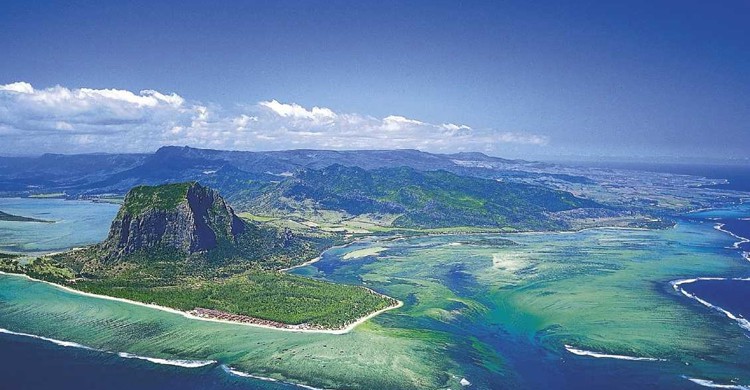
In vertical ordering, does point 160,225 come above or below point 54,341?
above

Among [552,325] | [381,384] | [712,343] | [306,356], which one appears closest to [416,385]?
[381,384]

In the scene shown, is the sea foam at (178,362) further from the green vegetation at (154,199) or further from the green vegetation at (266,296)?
the green vegetation at (154,199)

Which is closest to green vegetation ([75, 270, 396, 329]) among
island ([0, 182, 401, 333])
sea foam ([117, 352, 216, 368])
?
island ([0, 182, 401, 333])

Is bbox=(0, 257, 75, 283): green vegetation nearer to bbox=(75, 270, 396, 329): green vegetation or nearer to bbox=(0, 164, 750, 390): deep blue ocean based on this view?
bbox=(75, 270, 396, 329): green vegetation

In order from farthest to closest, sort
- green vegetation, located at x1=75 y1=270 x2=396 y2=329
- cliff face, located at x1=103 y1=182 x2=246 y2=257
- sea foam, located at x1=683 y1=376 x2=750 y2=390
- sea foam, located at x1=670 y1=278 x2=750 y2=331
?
1. cliff face, located at x1=103 y1=182 x2=246 y2=257
2. green vegetation, located at x1=75 y1=270 x2=396 y2=329
3. sea foam, located at x1=670 y1=278 x2=750 y2=331
4. sea foam, located at x1=683 y1=376 x2=750 y2=390

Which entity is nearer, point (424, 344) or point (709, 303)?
point (424, 344)

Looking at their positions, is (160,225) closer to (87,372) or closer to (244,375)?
(87,372)

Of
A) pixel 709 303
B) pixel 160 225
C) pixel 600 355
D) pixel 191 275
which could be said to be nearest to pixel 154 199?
pixel 160 225

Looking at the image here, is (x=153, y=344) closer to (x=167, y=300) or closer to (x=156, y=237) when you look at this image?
(x=167, y=300)

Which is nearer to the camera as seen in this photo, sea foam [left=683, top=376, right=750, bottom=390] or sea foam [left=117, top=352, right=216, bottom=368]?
sea foam [left=683, top=376, right=750, bottom=390]
